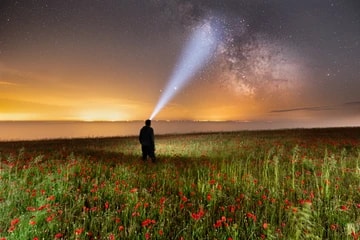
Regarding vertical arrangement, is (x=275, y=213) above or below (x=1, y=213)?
below

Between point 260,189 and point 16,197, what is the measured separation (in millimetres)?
6312

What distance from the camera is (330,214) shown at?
5387mm

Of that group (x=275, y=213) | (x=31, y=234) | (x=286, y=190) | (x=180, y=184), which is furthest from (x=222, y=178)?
(x=31, y=234)

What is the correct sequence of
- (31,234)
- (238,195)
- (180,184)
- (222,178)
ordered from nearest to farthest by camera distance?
(31,234) < (238,195) < (180,184) < (222,178)

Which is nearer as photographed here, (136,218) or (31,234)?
(31,234)

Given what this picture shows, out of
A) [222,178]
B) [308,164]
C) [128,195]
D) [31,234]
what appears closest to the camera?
[31,234]

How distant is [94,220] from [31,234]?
106 centimetres

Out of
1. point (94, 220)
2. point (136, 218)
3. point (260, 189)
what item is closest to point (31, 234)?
point (94, 220)

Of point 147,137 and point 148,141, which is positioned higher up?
point 147,137

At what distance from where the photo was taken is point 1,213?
5254 millimetres

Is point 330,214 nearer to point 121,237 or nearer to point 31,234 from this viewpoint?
point 121,237

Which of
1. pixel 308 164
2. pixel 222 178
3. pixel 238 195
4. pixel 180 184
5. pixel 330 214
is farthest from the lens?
pixel 308 164

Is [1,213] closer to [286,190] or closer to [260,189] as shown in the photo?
[260,189]

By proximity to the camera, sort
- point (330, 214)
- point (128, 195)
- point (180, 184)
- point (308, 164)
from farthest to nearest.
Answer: point (308, 164) < point (180, 184) < point (128, 195) < point (330, 214)
